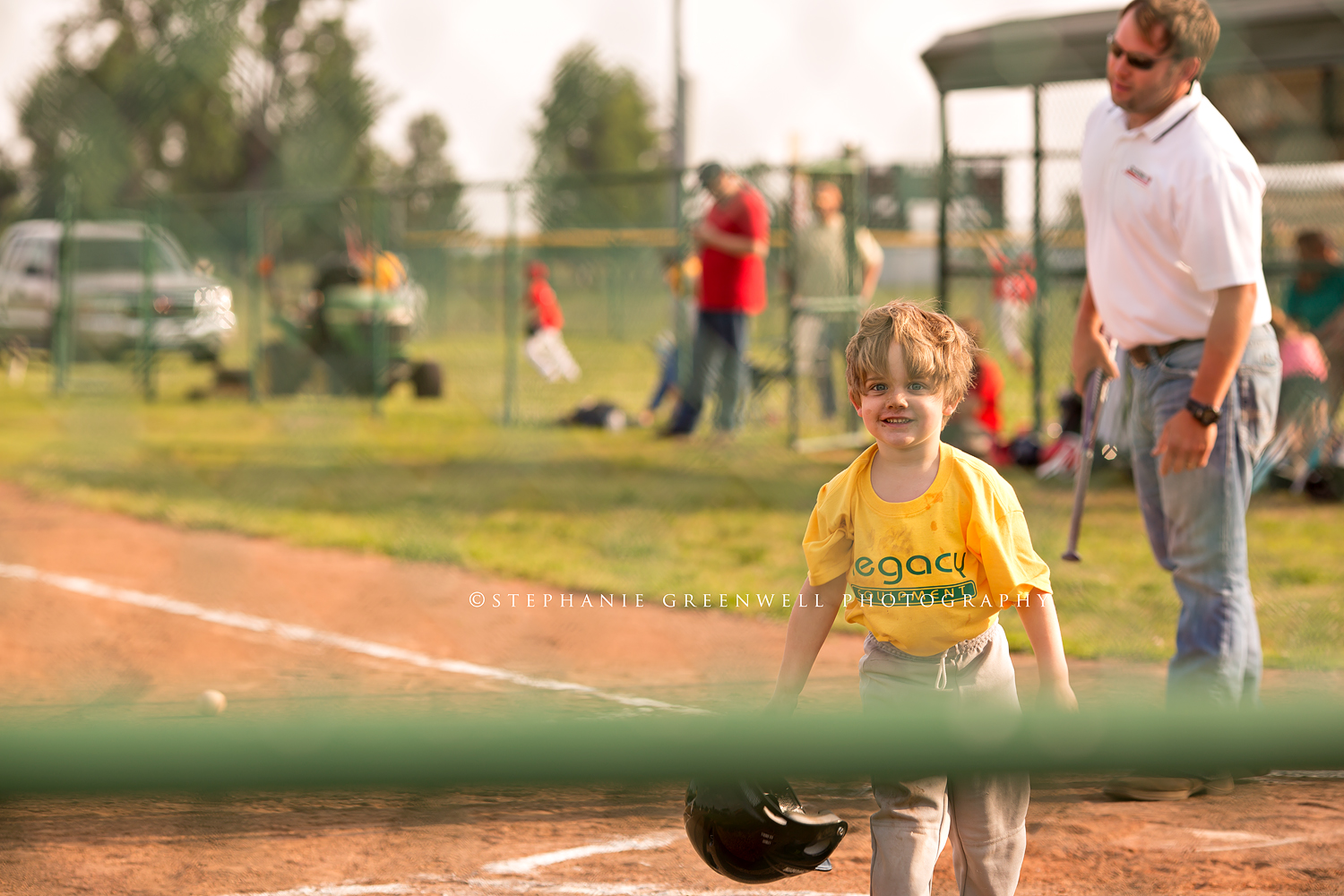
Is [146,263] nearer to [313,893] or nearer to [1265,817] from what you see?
[313,893]

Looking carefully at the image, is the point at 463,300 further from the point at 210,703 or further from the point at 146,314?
the point at 210,703

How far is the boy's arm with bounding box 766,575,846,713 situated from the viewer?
6.24ft

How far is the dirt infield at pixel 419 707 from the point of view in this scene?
227 cm

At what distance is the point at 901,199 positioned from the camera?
419 inches

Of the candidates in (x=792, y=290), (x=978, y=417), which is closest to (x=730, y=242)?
(x=792, y=290)

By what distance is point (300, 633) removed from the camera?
424cm

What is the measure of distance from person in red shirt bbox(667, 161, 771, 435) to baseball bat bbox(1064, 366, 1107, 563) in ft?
14.2

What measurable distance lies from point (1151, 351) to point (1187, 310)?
0.12m

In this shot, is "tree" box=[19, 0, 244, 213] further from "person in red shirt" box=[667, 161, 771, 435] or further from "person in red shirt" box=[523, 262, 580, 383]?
"person in red shirt" box=[523, 262, 580, 383]

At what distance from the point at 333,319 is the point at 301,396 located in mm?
707

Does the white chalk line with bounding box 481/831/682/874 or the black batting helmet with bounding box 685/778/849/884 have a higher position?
the black batting helmet with bounding box 685/778/849/884

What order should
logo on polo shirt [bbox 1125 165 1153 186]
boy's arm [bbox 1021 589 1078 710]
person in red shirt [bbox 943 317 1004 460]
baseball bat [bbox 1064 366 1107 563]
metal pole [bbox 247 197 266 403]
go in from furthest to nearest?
metal pole [bbox 247 197 266 403]
person in red shirt [bbox 943 317 1004 460]
baseball bat [bbox 1064 366 1107 563]
logo on polo shirt [bbox 1125 165 1153 186]
boy's arm [bbox 1021 589 1078 710]

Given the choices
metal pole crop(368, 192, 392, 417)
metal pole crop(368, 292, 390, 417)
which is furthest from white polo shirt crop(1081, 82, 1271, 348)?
metal pole crop(368, 292, 390, 417)

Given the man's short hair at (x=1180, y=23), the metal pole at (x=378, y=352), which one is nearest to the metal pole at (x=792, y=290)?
the metal pole at (x=378, y=352)
